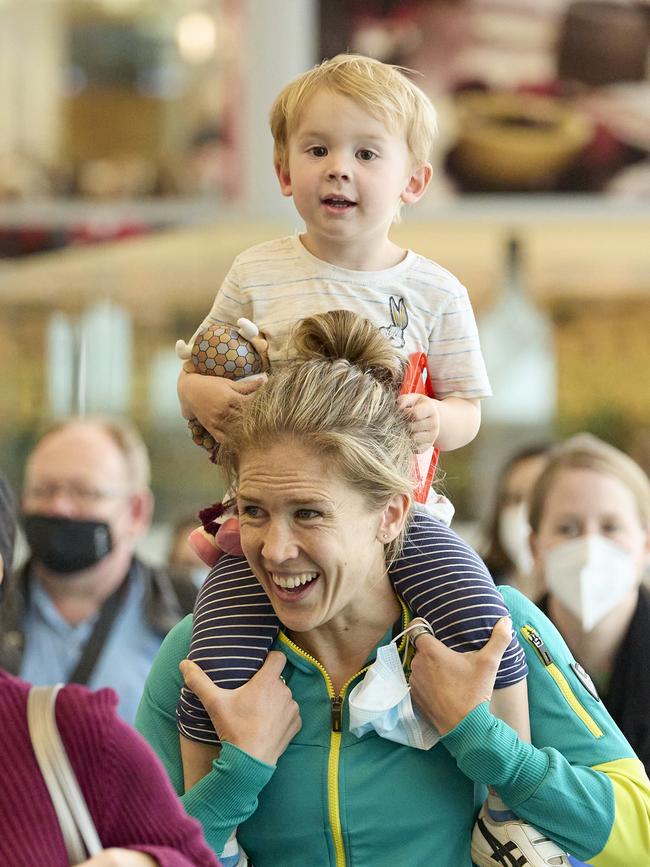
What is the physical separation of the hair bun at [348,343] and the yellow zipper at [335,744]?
18.1 inches

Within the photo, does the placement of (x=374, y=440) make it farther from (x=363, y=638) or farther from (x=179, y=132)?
(x=179, y=132)

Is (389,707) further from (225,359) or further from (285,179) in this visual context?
(285,179)

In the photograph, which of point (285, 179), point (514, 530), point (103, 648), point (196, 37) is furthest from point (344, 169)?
point (196, 37)

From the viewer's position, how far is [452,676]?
2623mm

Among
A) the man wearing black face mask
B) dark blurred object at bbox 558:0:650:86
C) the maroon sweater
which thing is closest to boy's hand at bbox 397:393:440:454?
the maroon sweater

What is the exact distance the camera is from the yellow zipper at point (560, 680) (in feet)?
9.12

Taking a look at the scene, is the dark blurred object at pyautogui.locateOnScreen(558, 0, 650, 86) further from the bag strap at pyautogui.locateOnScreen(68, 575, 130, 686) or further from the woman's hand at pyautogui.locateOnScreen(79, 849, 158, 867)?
the woman's hand at pyautogui.locateOnScreen(79, 849, 158, 867)

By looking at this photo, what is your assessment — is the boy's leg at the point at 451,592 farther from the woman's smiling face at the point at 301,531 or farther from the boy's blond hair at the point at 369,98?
the boy's blond hair at the point at 369,98

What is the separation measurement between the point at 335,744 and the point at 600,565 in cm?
167

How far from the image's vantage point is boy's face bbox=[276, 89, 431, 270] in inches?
108

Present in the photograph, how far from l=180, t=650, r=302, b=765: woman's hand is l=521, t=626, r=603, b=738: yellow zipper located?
473 mm

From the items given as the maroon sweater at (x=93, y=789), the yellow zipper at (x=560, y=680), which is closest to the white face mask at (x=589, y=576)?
the yellow zipper at (x=560, y=680)

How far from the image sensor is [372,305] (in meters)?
2.83

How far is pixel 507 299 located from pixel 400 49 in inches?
69.8
